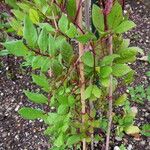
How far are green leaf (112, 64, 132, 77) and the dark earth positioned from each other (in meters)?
0.71

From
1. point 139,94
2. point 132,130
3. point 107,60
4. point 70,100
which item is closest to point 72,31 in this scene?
point 107,60

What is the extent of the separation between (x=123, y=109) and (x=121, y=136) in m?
0.13

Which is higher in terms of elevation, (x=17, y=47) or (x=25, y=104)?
(x=17, y=47)

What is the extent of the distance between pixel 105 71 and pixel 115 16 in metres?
0.18

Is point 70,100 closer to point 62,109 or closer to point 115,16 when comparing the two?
point 62,109

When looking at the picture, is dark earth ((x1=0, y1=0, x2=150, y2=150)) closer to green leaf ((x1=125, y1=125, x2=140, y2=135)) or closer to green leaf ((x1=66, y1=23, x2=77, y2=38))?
green leaf ((x1=125, y1=125, x2=140, y2=135))

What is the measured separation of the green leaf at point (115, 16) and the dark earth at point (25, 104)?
89 centimetres

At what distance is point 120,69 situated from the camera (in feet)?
3.87

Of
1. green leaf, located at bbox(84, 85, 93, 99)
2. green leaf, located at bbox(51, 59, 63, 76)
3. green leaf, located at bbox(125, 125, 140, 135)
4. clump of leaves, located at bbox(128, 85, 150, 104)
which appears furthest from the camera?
clump of leaves, located at bbox(128, 85, 150, 104)

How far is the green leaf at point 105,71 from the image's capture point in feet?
3.67

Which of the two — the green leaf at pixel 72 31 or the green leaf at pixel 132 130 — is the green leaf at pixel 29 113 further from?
the green leaf at pixel 132 130

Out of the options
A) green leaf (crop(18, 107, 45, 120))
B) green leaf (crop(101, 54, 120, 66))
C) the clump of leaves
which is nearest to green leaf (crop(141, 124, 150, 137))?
the clump of leaves

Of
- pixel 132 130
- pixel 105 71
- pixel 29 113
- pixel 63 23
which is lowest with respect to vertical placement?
pixel 132 130

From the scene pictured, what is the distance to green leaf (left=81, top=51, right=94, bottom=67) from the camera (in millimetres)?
1104
